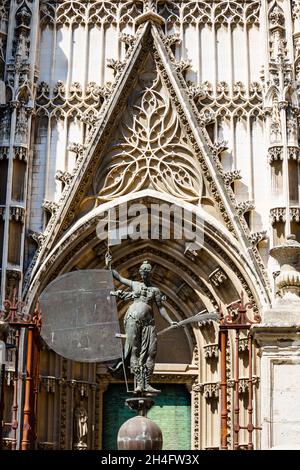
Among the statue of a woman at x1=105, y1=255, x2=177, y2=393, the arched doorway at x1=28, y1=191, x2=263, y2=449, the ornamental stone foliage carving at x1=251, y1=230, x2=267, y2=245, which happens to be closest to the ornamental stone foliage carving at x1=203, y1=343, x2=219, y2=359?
the arched doorway at x1=28, y1=191, x2=263, y2=449

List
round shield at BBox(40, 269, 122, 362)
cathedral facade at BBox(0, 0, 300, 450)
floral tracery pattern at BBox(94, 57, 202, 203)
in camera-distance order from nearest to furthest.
→ round shield at BBox(40, 269, 122, 362), cathedral facade at BBox(0, 0, 300, 450), floral tracery pattern at BBox(94, 57, 202, 203)

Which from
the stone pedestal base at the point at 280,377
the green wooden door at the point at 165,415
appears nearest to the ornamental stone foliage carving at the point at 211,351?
the green wooden door at the point at 165,415

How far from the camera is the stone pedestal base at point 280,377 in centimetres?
1005

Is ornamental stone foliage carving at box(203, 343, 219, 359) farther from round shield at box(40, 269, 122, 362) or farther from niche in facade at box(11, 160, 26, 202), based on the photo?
round shield at box(40, 269, 122, 362)

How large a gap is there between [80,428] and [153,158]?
5.53 meters

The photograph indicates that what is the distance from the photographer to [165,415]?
726 inches

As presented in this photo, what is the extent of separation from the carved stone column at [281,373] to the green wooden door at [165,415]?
8.24 meters

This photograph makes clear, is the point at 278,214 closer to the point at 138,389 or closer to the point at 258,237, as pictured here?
the point at 258,237

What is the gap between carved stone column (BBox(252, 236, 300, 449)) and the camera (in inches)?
396

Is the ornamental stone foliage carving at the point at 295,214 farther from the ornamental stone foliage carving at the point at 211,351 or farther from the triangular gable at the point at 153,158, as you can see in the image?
the ornamental stone foliage carving at the point at 211,351

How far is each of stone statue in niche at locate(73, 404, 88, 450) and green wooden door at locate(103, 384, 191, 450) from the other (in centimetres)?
77
